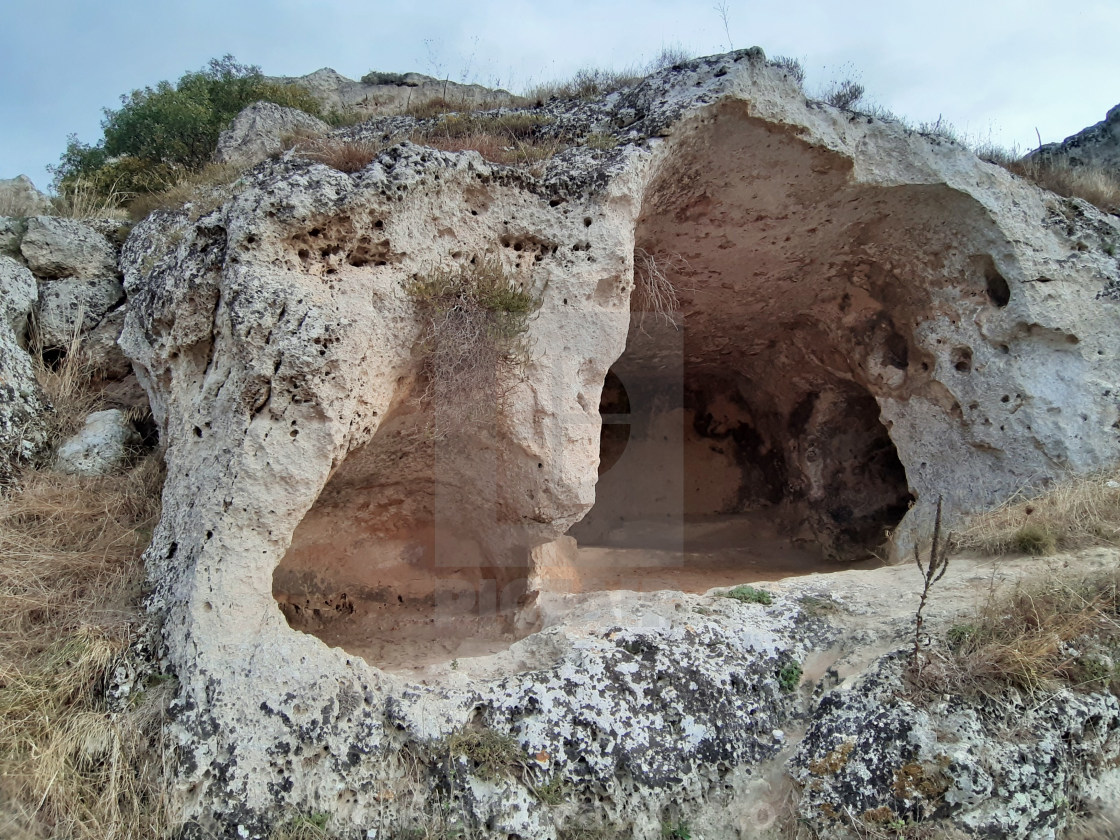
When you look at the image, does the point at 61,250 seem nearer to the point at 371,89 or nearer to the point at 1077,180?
the point at 371,89

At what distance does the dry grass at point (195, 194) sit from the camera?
15.3 ft

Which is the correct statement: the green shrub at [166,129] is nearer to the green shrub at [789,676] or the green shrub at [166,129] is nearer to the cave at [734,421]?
the cave at [734,421]

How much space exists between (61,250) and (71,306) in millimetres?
485

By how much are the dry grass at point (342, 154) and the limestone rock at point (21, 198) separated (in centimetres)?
348

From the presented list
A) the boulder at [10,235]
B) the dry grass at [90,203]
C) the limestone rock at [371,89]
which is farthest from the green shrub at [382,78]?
the boulder at [10,235]

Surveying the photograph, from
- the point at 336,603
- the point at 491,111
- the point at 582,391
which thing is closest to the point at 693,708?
the point at 582,391

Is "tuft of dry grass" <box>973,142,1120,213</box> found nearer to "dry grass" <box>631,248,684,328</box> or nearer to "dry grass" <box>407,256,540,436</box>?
"dry grass" <box>631,248,684,328</box>

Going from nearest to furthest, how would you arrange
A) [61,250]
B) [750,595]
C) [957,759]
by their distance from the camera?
[957,759] → [750,595] → [61,250]

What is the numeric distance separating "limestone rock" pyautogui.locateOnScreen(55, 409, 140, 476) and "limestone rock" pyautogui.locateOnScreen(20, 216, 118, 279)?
1.29 m

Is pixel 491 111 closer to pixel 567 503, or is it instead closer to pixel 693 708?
pixel 567 503

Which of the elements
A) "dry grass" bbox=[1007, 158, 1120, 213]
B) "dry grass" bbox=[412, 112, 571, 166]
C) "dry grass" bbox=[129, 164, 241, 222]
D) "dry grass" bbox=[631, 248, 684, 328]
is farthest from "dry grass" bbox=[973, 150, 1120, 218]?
"dry grass" bbox=[129, 164, 241, 222]

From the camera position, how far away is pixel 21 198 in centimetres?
661

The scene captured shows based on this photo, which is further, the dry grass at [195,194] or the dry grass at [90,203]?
the dry grass at [90,203]

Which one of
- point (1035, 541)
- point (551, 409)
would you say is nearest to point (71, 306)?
point (551, 409)
